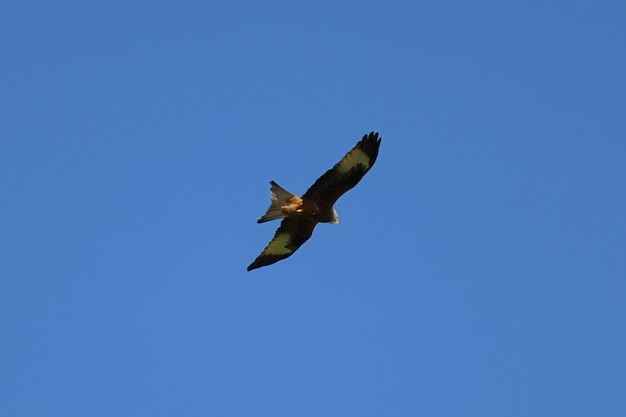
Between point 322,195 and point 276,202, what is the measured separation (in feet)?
2.77

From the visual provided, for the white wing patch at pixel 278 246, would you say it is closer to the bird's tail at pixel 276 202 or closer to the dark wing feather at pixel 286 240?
the dark wing feather at pixel 286 240

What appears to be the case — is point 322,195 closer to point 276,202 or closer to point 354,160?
point 276,202

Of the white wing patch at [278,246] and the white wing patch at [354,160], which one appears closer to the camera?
the white wing patch at [354,160]

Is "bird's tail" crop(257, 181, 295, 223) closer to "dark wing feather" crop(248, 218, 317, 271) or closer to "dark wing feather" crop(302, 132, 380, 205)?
"dark wing feather" crop(302, 132, 380, 205)

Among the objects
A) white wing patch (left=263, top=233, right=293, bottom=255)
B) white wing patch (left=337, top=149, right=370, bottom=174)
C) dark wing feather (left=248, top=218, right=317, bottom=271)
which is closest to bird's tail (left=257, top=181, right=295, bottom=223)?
dark wing feather (left=248, top=218, right=317, bottom=271)

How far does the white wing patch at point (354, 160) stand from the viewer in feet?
57.1

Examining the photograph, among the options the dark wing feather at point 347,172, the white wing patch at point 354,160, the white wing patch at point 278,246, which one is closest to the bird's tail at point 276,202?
the dark wing feather at point 347,172

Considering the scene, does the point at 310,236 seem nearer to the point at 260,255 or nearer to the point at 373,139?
the point at 260,255

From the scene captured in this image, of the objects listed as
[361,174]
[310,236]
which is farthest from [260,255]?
[361,174]

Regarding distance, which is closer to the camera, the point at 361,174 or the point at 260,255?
the point at 361,174

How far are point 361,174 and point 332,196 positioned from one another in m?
0.73

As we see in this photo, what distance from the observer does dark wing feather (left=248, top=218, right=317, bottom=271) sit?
18.8 meters

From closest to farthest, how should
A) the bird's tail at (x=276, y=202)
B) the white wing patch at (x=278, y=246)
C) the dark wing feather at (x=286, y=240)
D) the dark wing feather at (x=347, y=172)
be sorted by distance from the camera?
the dark wing feather at (x=347, y=172)
the bird's tail at (x=276, y=202)
the dark wing feather at (x=286, y=240)
the white wing patch at (x=278, y=246)

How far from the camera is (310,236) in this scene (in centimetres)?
1902
